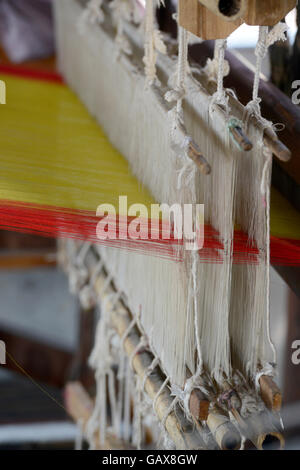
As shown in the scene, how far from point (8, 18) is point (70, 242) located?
75 cm

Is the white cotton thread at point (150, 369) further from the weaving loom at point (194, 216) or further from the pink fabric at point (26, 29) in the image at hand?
the pink fabric at point (26, 29)

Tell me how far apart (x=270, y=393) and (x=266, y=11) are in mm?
500

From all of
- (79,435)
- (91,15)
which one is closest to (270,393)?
(91,15)

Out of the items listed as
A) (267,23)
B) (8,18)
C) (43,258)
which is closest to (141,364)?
(267,23)

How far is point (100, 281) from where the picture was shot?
1505mm

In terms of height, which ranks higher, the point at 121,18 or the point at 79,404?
the point at 121,18

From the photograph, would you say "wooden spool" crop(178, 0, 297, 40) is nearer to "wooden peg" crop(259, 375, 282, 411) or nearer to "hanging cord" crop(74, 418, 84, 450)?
"wooden peg" crop(259, 375, 282, 411)

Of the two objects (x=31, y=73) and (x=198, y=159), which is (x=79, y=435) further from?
(x=198, y=159)

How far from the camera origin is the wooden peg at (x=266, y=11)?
2.58 ft

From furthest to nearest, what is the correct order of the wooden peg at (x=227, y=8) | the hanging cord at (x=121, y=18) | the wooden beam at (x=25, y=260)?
the wooden beam at (x=25, y=260)
the hanging cord at (x=121, y=18)
the wooden peg at (x=227, y=8)

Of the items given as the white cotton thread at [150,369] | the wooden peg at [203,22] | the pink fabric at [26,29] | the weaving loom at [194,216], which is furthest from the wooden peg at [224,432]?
the pink fabric at [26,29]

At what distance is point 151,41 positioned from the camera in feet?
3.46
